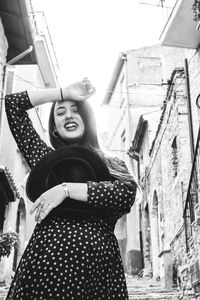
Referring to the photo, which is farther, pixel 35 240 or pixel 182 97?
pixel 182 97

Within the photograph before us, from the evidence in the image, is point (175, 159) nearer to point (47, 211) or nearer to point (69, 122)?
point (69, 122)

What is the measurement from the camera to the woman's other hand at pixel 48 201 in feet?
6.84

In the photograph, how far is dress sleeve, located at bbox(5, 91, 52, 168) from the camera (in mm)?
2428

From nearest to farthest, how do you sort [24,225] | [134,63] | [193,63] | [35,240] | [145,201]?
[35,240]
[193,63]
[24,225]
[145,201]
[134,63]

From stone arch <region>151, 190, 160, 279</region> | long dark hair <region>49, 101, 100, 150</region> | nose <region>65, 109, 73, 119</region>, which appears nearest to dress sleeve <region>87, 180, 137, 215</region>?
long dark hair <region>49, 101, 100, 150</region>

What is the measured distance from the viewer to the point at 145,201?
18.6 meters

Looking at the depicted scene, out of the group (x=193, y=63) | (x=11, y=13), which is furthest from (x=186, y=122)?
(x=11, y=13)

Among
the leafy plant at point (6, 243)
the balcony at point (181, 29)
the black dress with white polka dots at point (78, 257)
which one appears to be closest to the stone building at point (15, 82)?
the leafy plant at point (6, 243)

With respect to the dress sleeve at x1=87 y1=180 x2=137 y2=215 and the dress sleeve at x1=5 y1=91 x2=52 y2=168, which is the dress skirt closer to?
the dress sleeve at x1=87 y1=180 x2=137 y2=215

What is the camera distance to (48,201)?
2.10 metres

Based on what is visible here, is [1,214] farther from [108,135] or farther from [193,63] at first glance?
[108,135]

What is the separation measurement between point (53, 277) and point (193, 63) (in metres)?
10.0

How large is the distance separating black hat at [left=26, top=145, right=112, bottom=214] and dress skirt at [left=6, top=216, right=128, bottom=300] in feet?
0.62

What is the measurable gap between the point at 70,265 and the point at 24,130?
0.78 m
